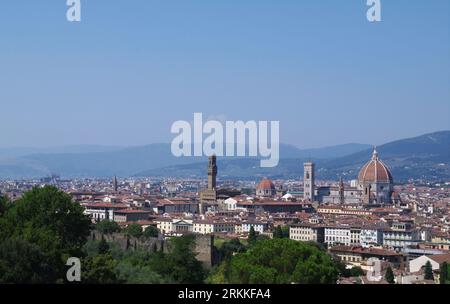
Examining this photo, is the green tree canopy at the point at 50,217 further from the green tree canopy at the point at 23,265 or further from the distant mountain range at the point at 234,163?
the distant mountain range at the point at 234,163

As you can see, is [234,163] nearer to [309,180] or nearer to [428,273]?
[309,180]

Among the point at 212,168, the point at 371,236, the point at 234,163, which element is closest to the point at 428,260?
the point at 371,236

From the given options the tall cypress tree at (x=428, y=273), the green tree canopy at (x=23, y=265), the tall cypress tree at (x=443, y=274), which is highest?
the green tree canopy at (x=23, y=265)

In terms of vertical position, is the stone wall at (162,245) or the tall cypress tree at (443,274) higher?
the stone wall at (162,245)

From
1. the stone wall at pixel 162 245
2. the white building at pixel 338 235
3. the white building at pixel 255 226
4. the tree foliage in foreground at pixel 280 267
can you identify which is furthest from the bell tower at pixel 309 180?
the tree foliage in foreground at pixel 280 267
